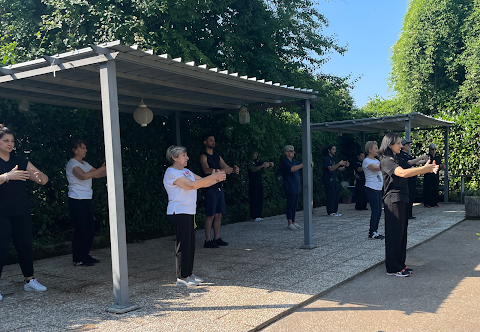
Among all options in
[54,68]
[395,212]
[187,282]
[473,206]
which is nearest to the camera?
[54,68]

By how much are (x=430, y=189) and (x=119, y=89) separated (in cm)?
1002

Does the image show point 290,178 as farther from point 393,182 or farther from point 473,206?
point 473,206

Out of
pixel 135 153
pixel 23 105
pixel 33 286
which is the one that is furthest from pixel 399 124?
pixel 33 286

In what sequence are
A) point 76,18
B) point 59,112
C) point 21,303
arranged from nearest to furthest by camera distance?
point 21,303, point 59,112, point 76,18

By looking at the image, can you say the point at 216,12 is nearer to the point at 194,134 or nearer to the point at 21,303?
the point at 194,134

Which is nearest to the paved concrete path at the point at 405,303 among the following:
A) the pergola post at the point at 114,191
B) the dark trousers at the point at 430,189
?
the pergola post at the point at 114,191

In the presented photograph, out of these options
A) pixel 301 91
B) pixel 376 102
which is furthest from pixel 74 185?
pixel 376 102

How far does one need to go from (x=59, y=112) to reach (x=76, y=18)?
238 cm

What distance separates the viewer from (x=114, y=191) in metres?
4.23

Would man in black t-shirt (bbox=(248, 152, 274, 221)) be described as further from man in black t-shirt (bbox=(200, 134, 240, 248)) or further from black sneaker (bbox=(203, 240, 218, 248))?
black sneaker (bbox=(203, 240, 218, 248))

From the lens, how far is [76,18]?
8.27 m

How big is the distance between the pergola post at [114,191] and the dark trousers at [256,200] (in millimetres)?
6679

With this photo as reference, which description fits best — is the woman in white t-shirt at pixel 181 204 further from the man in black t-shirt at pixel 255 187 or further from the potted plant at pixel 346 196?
the potted plant at pixel 346 196

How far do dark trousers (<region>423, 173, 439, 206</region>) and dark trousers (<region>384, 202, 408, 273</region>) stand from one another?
311 inches
